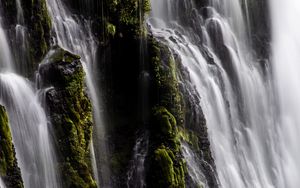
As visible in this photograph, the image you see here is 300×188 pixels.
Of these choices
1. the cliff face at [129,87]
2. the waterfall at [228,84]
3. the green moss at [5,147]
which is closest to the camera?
the green moss at [5,147]

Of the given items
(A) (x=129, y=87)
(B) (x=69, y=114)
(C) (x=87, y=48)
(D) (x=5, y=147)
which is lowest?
(D) (x=5, y=147)

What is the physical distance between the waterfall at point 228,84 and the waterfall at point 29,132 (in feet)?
20.9

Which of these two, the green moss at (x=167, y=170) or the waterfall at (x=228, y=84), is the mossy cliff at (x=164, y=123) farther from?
the waterfall at (x=228, y=84)

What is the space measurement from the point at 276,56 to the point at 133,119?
13644 millimetres

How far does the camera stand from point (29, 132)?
622 inches

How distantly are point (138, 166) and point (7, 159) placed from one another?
544cm

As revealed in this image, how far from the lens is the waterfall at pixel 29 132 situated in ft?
51.0

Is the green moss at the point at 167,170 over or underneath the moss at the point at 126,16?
underneath

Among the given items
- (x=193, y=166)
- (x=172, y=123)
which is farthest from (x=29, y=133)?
(x=193, y=166)

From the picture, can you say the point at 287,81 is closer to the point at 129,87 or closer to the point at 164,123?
the point at 129,87

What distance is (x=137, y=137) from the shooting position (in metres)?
19.4

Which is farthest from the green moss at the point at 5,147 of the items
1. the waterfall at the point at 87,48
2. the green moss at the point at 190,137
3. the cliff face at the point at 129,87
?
the green moss at the point at 190,137

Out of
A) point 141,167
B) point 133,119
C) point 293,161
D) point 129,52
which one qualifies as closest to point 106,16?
point 129,52

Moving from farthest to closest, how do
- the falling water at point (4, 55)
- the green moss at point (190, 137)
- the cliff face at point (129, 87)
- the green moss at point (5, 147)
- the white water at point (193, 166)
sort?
1. the green moss at point (190, 137)
2. the white water at point (193, 166)
3. the cliff face at point (129, 87)
4. the falling water at point (4, 55)
5. the green moss at point (5, 147)
